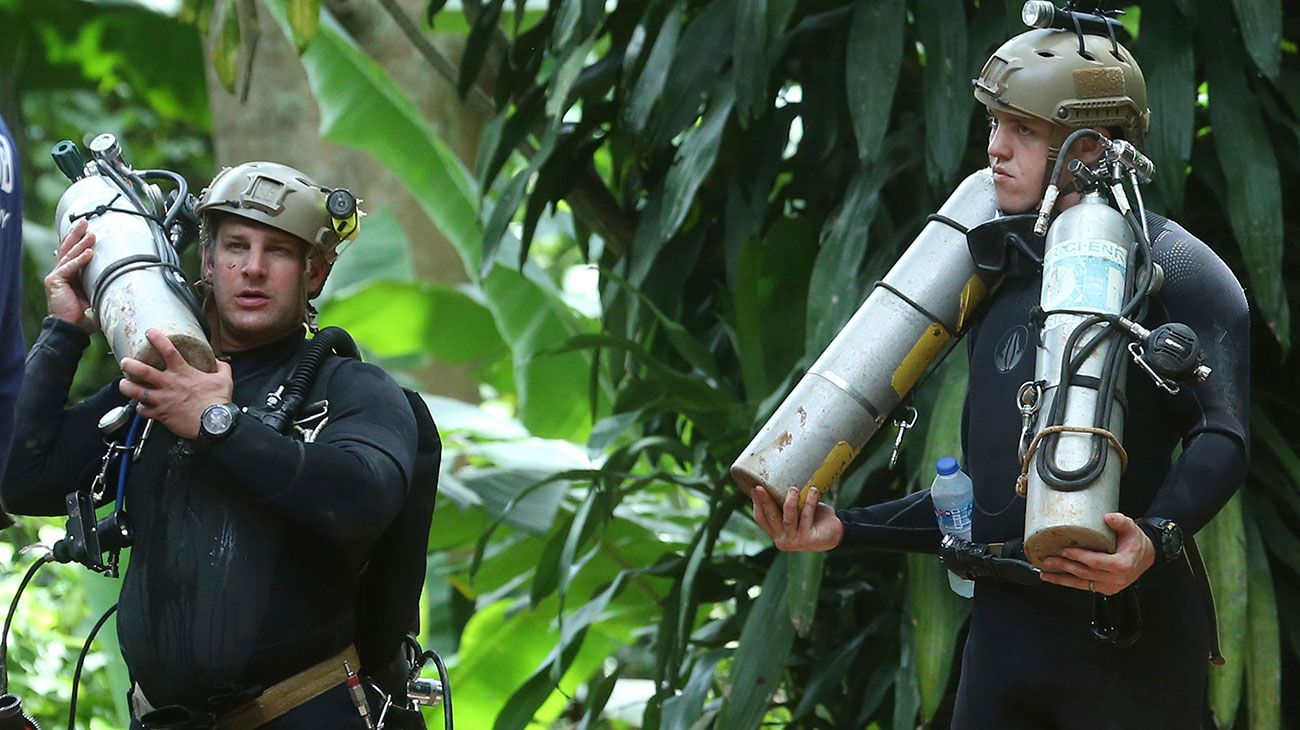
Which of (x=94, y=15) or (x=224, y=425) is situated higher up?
(x=224, y=425)

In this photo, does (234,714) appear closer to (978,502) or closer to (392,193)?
(978,502)

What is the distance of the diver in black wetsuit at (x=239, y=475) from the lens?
2.71m

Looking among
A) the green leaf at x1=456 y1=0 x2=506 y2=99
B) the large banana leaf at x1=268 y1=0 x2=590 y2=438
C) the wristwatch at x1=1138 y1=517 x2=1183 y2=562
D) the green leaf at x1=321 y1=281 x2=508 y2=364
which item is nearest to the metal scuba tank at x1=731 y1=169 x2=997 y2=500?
the wristwatch at x1=1138 y1=517 x2=1183 y2=562

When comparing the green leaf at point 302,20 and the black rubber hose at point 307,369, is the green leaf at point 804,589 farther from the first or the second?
the green leaf at point 302,20

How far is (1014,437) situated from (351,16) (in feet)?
16.2

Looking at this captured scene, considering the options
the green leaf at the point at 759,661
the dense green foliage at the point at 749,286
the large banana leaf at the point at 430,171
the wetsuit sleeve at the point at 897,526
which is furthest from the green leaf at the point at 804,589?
the large banana leaf at the point at 430,171

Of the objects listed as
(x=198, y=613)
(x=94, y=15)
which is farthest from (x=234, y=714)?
(x=94, y=15)

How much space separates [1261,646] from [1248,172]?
3.31 ft

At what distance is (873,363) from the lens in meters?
2.81

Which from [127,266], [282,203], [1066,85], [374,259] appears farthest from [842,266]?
[374,259]

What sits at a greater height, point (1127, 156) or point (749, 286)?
point (1127, 156)

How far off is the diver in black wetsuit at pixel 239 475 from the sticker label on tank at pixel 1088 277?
1.04m

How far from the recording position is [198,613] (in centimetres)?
277

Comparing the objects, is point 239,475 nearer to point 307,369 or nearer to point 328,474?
point 328,474
